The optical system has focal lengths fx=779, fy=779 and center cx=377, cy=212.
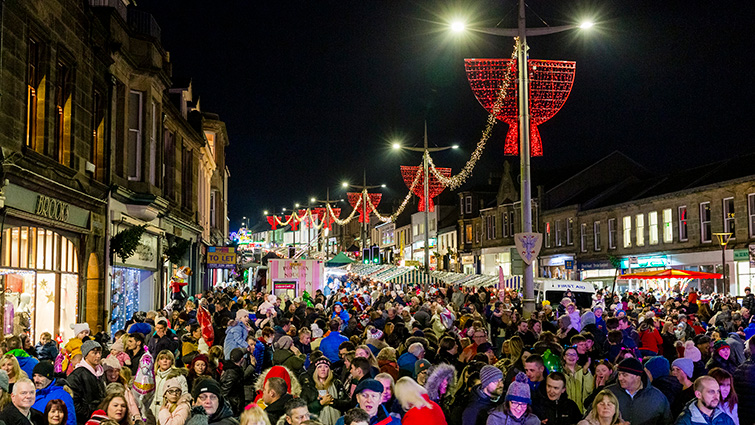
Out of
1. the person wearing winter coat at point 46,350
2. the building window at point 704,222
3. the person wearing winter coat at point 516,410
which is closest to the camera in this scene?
the person wearing winter coat at point 516,410

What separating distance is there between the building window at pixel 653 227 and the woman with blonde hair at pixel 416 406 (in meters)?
38.1

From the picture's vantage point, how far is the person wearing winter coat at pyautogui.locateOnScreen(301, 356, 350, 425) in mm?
7877

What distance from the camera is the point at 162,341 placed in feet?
40.1

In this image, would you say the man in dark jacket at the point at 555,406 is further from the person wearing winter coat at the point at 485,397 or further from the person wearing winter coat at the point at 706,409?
the person wearing winter coat at the point at 706,409

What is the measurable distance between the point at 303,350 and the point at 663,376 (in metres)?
6.21

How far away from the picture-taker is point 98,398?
8453 millimetres

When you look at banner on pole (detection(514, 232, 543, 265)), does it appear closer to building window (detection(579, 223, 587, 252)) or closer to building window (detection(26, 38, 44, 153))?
building window (detection(26, 38, 44, 153))

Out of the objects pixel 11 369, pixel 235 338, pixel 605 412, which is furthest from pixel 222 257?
pixel 605 412

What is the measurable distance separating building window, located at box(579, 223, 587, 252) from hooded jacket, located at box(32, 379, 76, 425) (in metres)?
44.5

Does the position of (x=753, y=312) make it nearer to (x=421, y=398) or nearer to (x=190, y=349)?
(x=190, y=349)

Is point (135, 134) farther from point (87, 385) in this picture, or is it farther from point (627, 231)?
point (627, 231)

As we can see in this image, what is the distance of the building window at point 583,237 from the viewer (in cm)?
4891

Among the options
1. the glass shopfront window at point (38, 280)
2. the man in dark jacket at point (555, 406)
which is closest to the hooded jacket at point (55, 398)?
the man in dark jacket at point (555, 406)

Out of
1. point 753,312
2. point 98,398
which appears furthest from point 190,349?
point 753,312
